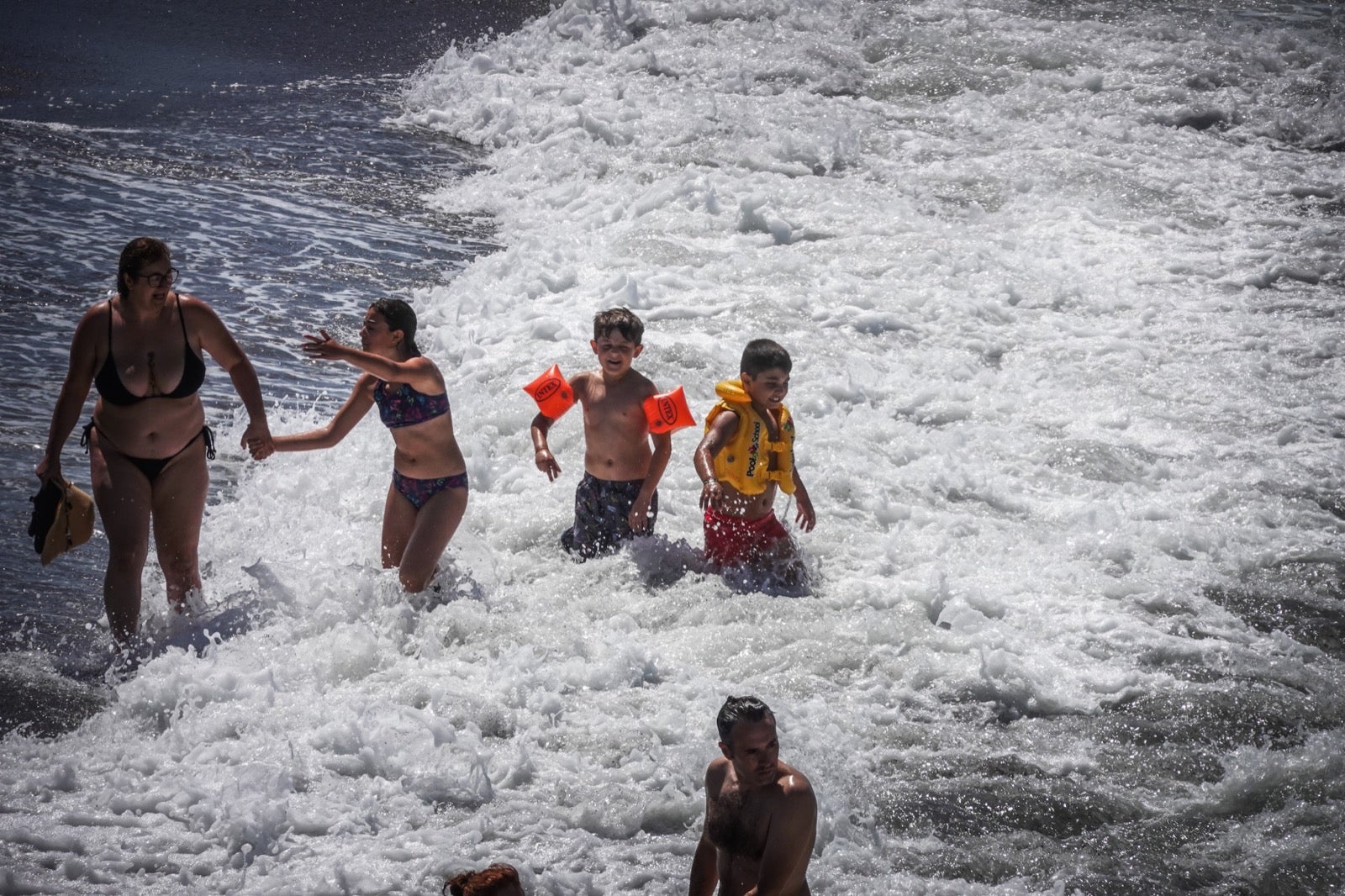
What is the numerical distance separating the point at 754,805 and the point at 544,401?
3135 millimetres

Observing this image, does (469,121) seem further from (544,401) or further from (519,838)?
(519,838)

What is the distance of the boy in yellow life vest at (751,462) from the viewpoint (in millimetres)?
5934

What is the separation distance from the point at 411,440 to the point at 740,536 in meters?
1.62

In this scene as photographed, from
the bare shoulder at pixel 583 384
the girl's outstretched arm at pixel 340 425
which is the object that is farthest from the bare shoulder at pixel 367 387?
the bare shoulder at pixel 583 384

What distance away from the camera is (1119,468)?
7.83 meters

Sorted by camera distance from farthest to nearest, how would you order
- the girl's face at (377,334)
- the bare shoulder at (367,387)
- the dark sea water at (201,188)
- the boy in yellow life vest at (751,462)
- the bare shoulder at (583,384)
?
1. the dark sea water at (201,188)
2. the bare shoulder at (583,384)
3. the boy in yellow life vest at (751,462)
4. the bare shoulder at (367,387)
5. the girl's face at (377,334)

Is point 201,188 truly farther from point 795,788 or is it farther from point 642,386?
point 795,788

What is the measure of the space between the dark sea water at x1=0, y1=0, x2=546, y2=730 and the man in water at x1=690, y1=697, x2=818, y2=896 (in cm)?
279

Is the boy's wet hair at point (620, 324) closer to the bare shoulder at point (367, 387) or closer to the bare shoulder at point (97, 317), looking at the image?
the bare shoulder at point (367, 387)

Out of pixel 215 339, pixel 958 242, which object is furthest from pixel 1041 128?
pixel 215 339

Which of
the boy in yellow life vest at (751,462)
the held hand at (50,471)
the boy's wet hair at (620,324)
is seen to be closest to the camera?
the held hand at (50,471)

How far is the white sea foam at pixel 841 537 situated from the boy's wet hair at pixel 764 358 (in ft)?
3.44

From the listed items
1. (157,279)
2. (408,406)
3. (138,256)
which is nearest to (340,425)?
(408,406)

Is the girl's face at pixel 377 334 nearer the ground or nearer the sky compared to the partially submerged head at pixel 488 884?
nearer the sky
